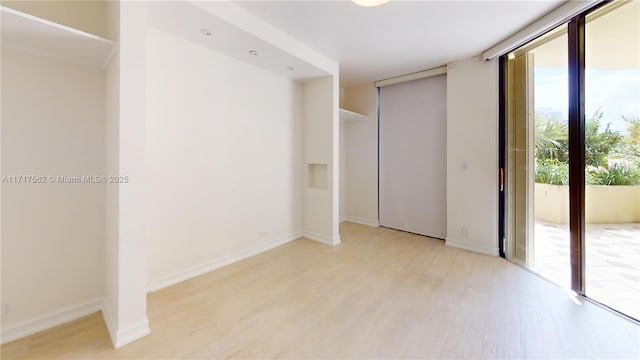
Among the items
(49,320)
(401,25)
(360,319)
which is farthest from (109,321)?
(401,25)

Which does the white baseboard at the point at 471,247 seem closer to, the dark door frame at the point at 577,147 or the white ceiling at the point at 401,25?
the dark door frame at the point at 577,147

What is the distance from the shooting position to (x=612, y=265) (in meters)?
2.16

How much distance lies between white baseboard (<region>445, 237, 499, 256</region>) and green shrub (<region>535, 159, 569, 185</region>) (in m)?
1.10

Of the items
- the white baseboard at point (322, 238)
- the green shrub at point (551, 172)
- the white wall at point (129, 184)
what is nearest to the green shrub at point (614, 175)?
the green shrub at point (551, 172)

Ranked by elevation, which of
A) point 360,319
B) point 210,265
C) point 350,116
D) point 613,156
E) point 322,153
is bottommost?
point 360,319

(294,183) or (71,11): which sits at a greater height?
(71,11)

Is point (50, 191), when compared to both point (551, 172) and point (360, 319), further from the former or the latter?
point (551, 172)

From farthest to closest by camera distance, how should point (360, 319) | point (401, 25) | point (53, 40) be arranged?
point (401, 25)
point (360, 319)
point (53, 40)

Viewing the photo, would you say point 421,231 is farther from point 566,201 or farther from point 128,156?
point 128,156

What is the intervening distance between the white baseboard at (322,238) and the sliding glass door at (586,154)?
2384mm

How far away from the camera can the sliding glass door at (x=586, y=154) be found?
202 centimetres

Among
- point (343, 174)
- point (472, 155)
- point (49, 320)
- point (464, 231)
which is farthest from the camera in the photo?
point (343, 174)

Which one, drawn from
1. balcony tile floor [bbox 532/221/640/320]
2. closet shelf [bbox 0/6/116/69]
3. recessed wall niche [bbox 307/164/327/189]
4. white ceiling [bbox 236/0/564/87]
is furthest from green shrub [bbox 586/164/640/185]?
closet shelf [bbox 0/6/116/69]

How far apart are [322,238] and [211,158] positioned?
2.02m
